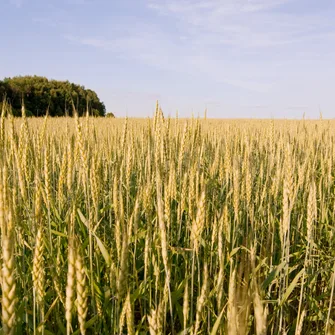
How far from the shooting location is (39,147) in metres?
1.32

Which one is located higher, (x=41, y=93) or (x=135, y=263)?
(x=41, y=93)

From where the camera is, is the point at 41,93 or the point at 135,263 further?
the point at 41,93

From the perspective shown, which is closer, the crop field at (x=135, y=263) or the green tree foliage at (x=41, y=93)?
the crop field at (x=135, y=263)

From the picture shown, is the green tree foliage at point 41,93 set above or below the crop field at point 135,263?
above

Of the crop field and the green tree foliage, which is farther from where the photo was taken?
the green tree foliage

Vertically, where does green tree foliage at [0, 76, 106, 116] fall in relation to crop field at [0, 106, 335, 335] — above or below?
above

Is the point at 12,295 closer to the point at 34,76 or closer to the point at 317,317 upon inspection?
the point at 317,317

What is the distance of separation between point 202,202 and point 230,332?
0.37 meters

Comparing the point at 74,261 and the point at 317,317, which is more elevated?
the point at 74,261

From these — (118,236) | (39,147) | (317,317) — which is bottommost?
(317,317)

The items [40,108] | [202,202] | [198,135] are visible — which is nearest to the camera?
[202,202]

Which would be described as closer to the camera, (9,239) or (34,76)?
(9,239)

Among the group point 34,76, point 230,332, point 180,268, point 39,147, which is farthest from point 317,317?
point 34,76

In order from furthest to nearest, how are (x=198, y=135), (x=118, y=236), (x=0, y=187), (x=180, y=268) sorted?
(x=198, y=135)
(x=180, y=268)
(x=118, y=236)
(x=0, y=187)
